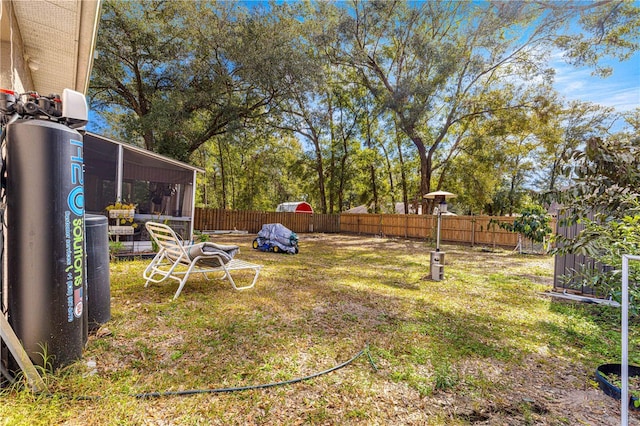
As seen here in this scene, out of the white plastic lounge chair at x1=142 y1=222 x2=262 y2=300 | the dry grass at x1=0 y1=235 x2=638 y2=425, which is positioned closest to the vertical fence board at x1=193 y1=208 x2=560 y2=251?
the dry grass at x1=0 y1=235 x2=638 y2=425

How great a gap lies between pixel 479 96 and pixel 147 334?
15.3 m

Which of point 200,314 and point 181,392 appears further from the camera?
point 200,314

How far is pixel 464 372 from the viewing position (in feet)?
7.17

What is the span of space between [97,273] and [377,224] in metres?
14.7

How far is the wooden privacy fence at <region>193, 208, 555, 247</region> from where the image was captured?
12.1m

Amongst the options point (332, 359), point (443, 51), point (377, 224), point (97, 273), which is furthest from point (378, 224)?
point (97, 273)

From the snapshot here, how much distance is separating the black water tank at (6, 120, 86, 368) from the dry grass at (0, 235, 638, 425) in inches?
11.4

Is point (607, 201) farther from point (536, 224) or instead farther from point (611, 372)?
point (536, 224)

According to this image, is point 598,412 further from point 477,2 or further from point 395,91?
point 477,2

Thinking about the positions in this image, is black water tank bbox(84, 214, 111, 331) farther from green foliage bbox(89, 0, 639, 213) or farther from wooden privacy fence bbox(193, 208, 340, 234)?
wooden privacy fence bbox(193, 208, 340, 234)

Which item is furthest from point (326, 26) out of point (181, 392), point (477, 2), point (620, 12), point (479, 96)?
point (181, 392)

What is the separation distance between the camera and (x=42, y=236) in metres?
1.59

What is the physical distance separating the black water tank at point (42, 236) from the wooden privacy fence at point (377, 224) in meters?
11.8

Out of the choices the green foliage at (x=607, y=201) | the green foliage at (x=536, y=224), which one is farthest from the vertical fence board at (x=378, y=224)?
the green foliage at (x=607, y=201)
